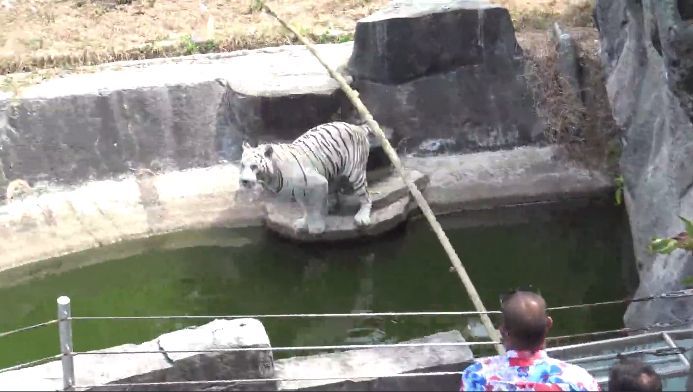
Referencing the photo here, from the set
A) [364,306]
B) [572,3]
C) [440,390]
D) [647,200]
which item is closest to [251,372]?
[440,390]

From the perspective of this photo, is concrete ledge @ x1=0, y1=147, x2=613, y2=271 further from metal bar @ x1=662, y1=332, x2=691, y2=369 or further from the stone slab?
metal bar @ x1=662, y1=332, x2=691, y2=369

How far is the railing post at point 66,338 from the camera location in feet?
11.5

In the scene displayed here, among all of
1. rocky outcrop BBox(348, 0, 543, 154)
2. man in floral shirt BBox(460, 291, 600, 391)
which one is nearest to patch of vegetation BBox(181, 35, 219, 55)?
rocky outcrop BBox(348, 0, 543, 154)

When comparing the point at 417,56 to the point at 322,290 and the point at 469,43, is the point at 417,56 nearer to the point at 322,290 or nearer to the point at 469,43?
the point at 469,43

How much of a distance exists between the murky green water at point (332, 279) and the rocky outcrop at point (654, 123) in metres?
0.71

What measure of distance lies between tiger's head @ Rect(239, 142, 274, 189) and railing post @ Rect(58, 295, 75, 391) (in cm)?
308

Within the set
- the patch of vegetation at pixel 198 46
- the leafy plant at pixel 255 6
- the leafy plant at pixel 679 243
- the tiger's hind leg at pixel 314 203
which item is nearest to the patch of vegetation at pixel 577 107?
the tiger's hind leg at pixel 314 203

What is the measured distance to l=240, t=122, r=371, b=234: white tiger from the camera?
22.3ft

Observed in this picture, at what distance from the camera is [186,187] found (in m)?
8.05

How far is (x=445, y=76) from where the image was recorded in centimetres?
838

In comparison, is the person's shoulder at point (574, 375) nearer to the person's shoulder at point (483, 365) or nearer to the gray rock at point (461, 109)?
the person's shoulder at point (483, 365)

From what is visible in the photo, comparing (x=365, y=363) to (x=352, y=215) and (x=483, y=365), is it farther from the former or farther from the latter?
(x=352, y=215)

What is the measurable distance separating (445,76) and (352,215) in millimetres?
1814

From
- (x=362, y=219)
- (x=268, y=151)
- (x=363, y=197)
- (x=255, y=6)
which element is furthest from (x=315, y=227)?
(x=255, y=6)
